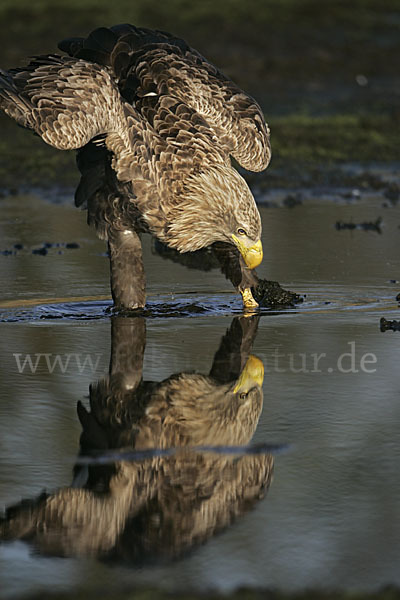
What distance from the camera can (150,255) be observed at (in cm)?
1023

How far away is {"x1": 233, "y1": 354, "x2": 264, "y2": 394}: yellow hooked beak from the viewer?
6.03 m

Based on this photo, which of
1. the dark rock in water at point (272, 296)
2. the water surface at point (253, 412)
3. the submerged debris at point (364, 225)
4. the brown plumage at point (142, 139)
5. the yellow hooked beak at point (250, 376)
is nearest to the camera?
the water surface at point (253, 412)

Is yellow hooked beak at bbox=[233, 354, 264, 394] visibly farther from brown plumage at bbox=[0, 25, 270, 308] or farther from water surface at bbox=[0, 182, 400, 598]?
brown plumage at bbox=[0, 25, 270, 308]

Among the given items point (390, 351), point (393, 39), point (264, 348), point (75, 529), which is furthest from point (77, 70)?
point (393, 39)

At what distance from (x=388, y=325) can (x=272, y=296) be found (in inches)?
39.2

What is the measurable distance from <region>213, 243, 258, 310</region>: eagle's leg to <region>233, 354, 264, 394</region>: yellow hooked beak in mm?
1447

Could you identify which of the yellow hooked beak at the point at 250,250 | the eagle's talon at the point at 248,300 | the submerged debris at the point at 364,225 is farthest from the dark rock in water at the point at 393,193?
the yellow hooked beak at the point at 250,250

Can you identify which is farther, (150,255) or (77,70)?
(150,255)

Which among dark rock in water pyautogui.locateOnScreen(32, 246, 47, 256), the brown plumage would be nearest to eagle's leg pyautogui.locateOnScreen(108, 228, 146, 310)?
the brown plumage

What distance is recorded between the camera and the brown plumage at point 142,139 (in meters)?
7.39

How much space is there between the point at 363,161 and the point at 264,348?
9.18m

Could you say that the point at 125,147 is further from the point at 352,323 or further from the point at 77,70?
the point at 352,323

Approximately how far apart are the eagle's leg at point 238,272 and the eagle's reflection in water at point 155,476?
1738mm

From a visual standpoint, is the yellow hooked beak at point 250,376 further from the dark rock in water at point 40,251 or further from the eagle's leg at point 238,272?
the dark rock in water at point 40,251
